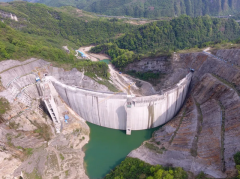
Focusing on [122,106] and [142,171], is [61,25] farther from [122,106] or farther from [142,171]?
[142,171]

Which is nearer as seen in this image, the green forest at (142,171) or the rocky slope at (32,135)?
the green forest at (142,171)

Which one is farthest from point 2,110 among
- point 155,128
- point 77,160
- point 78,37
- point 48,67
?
point 78,37

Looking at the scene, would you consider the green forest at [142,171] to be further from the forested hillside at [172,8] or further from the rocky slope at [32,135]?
the forested hillside at [172,8]

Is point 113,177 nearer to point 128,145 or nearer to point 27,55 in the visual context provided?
point 128,145

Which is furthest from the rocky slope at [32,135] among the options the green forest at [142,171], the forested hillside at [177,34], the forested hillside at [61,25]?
the forested hillside at [61,25]

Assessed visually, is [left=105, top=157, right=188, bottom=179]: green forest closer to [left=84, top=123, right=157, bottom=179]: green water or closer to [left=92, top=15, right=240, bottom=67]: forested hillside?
[left=84, top=123, right=157, bottom=179]: green water

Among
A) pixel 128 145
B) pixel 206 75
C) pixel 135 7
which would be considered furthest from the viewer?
pixel 135 7

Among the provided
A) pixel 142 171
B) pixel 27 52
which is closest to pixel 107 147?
pixel 142 171
